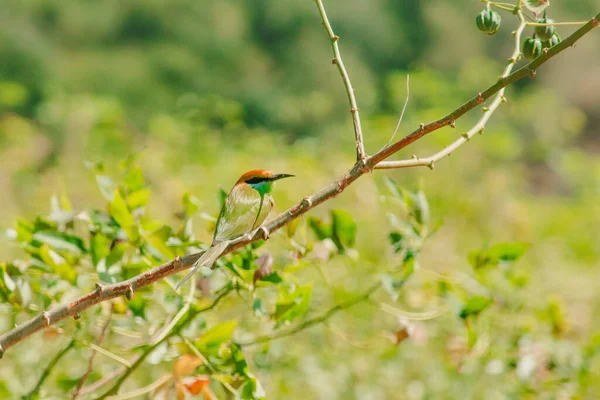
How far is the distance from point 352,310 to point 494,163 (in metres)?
2.10

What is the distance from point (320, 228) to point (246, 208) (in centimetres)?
18

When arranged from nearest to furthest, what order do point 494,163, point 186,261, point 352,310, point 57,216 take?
1. point 186,261
2. point 57,216
3. point 352,310
4. point 494,163

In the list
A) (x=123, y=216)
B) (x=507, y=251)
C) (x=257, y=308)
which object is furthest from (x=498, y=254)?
(x=123, y=216)

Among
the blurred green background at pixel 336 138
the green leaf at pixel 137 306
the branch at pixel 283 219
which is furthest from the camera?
the blurred green background at pixel 336 138

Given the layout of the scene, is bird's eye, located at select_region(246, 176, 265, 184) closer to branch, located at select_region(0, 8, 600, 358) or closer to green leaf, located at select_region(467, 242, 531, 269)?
branch, located at select_region(0, 8, 600, 358)

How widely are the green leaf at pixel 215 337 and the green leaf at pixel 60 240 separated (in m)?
0.14

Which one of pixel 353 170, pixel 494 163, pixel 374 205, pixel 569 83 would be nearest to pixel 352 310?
pixel 353 170

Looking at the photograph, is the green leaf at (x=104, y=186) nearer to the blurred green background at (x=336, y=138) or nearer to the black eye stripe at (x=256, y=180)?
the black eye stripe at (x=256, y=180)

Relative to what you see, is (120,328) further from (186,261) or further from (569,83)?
(569,83)

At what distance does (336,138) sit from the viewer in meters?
3.48

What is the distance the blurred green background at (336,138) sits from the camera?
3.89 ft

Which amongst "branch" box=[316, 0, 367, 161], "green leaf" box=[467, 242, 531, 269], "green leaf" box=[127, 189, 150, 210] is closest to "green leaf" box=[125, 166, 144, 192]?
"green leaf" box=[127, 189, 150, 210]

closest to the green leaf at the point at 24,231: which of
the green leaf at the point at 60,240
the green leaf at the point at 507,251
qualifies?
the green leaf at the point at 60,240

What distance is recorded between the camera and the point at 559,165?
4.33 m
